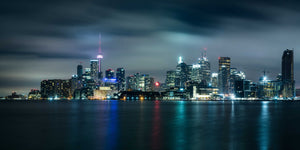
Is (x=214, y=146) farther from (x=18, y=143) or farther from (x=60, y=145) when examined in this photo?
(x=18, y=143)

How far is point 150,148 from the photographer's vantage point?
3042 centimetres

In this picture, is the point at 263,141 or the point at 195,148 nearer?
the point at 195,148

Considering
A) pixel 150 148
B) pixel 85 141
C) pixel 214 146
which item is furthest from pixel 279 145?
pixel 85 141

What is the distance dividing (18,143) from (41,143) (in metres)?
2.44

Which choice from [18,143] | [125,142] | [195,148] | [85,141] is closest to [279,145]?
[195,148]

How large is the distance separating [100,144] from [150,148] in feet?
19.0

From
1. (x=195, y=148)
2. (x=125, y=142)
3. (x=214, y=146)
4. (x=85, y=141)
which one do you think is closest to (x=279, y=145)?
(x=214, y=146)

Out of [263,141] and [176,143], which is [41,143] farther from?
[263,141]

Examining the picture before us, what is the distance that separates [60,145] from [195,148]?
1362 cm

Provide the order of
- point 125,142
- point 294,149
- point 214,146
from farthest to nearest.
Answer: point 125,142, point 214,146, point 294,149

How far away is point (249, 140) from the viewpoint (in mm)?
36281

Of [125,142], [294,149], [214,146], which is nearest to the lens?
[294,149]

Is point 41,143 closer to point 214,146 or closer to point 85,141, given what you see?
point 85,141

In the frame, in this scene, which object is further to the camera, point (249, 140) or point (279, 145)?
point (249, 140)
